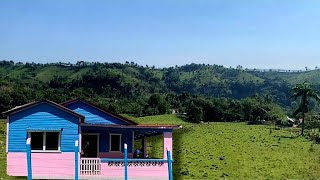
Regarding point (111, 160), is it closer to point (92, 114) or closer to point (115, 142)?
point (115, 142)

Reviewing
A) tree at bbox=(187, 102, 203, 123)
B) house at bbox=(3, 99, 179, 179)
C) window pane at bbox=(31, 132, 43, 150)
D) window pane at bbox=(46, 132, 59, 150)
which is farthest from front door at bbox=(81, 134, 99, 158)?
tree at bbox=(187, 102, 203, 123)

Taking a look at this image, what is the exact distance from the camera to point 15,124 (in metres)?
22.5

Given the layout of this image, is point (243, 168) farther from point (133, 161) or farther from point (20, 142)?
point (20, 142)

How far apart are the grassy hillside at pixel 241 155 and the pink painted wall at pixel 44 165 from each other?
1158 centimetres

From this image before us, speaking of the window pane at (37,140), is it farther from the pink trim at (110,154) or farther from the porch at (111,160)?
the pink trim at (110,154)

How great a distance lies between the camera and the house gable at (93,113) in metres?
26.9

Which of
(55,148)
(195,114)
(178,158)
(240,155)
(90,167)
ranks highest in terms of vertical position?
(55,148)

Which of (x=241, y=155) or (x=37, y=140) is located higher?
(x=37, y=140)

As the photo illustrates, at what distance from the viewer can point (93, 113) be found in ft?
88.8

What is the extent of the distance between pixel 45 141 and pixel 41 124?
866mm

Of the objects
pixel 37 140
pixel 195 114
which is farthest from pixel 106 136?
pixel 195 114

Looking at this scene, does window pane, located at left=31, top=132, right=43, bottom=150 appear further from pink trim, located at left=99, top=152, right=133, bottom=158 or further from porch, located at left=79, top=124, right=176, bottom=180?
pink trim, located at left=99, top=152, right=133, bottom=158

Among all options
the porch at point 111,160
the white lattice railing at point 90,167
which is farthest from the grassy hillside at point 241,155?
the white lattice railing at point 90,167

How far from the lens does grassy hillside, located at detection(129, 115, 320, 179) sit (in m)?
37.2
